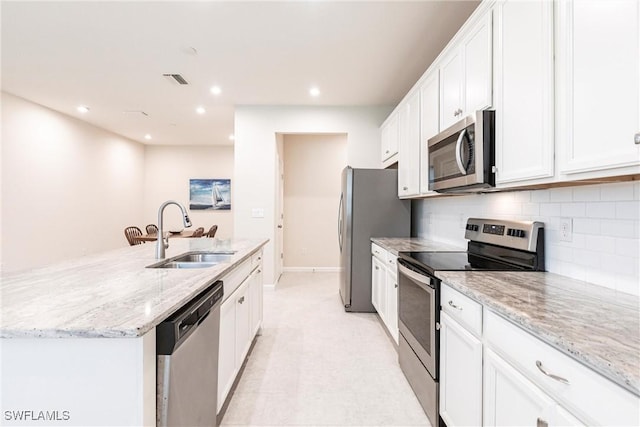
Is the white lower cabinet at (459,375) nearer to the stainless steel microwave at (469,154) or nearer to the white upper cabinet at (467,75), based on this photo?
the stainless steel microwave at (469,154)

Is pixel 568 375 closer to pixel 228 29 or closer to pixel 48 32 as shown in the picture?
pixel 228 29

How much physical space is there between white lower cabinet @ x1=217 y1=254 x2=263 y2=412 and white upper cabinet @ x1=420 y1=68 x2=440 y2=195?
5.39ft

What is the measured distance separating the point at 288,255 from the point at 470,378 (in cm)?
496

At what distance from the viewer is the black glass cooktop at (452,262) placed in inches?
71.3

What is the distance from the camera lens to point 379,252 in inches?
128

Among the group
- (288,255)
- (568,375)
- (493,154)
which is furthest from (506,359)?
(288,255)

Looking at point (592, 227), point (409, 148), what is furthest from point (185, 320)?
point (409, 148)

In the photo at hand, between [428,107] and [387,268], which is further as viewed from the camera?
[387,268]

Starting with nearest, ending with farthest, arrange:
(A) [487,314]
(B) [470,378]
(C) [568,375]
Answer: (C) [568,375] → (A) [487,314] → (B) [470,378]

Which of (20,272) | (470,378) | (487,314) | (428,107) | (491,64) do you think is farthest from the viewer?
(428,107)

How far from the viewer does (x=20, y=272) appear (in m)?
1.54

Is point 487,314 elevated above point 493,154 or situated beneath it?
situated beneath

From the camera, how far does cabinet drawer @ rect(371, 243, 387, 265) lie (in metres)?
3.03

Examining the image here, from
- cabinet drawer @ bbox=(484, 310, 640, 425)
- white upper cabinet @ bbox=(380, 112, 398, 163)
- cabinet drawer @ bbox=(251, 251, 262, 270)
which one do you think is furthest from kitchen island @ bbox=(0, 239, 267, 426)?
white upper cabinet @ bbox=(380, 112, 398, 163)
